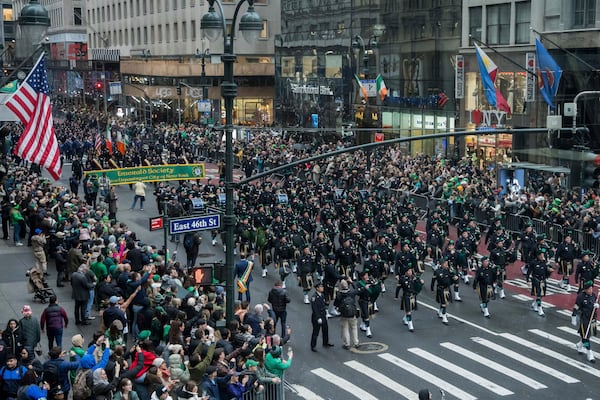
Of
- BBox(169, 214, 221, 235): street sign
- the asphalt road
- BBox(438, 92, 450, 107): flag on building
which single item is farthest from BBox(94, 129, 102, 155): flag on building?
BBox(169, 214, 221, 235): street sign

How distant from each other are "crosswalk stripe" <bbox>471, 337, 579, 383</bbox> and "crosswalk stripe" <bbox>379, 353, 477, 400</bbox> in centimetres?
225

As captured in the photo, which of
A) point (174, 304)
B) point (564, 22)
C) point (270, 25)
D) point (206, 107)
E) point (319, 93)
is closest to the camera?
point (174, 304)

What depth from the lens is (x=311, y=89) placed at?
7012cm

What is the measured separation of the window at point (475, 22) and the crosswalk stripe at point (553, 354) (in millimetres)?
32485

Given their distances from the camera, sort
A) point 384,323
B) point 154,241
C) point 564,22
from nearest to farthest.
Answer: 1. point 384,323
2. point 154,241
3. point 564,22

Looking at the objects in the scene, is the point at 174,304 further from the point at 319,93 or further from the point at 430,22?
the point at 319,93

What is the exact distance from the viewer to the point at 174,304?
1867 cm

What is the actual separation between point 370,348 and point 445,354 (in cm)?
172

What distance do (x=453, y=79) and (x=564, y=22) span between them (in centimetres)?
971

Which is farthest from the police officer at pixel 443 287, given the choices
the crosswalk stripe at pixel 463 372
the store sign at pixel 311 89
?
the store sign at pixel 311 89

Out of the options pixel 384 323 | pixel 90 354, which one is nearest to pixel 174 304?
pixel 90 354

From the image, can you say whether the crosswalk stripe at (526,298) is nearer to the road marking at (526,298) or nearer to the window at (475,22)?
the road marking at (526,298)

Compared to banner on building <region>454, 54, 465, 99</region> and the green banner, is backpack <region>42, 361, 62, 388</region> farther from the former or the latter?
banner on building <region>454, 54, 465, 99</region>

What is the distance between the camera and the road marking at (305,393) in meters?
17.8
